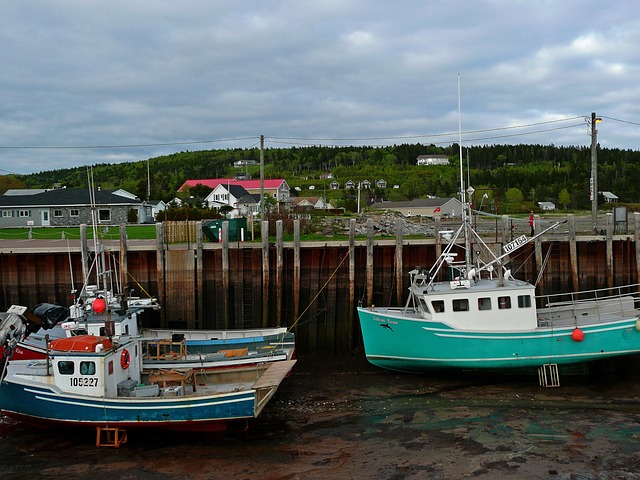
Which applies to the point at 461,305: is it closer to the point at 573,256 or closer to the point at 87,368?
the point at 573,256

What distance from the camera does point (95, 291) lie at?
55.3 feet

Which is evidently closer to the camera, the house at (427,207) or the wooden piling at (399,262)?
the wooden piling at (399,262)

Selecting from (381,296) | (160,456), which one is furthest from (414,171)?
(160,456)

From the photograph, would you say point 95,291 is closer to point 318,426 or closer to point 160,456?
point 160,456

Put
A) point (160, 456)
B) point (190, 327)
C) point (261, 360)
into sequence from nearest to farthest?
point (160, 456) < point (261, 360) < point (190, 327)

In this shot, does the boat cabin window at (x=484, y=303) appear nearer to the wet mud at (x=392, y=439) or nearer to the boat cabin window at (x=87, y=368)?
the wet mud at (x=392, y=439)

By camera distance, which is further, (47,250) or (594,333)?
(47,250)

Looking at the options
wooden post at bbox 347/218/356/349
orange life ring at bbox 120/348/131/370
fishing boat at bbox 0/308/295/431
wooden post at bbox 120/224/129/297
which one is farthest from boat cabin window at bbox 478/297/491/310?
wooden post at bbox 120/224/129/297

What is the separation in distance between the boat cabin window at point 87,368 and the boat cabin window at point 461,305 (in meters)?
10.3

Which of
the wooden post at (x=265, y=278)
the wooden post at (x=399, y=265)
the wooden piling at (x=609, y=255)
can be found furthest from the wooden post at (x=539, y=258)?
the wooden post at (x=265, y=278)

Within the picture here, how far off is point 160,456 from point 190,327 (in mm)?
6763

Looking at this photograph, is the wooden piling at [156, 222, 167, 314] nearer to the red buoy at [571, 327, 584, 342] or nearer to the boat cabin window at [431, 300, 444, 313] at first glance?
the boat cabin window at [431, 300, 444, 313]

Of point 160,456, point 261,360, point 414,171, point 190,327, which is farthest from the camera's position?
point 414,171

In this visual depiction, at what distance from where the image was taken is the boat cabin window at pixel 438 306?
697 inches
